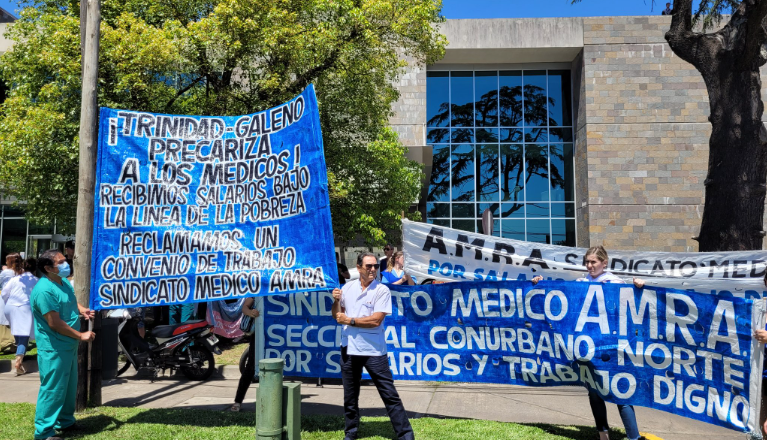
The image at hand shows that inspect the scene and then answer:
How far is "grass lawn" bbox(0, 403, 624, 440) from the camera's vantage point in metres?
5.77

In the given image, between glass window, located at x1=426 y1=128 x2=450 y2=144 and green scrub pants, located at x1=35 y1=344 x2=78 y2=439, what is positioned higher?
glass window, located at x1=426 y1=128 x2=450 y2=144

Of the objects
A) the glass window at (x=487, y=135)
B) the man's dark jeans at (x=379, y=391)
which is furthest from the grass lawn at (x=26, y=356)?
the glass window at (x=487, y=135)

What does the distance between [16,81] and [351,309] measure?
1471 centimetres

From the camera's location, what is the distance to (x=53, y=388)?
5512 mm

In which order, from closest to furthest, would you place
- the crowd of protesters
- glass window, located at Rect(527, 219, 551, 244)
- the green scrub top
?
the crowd of protesters
the green scrub top
glass window, located at Rect(527, 219, 551, 244)

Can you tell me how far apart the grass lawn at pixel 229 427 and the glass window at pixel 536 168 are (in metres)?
23.1

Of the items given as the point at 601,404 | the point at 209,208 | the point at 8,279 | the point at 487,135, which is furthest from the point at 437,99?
the point at 601,404

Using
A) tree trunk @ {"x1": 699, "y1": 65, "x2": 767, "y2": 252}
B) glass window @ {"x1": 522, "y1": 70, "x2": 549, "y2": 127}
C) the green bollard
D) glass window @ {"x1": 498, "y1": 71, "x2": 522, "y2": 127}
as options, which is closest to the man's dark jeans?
the green bollard

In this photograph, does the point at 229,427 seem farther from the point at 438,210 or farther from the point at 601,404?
the point at 438,210

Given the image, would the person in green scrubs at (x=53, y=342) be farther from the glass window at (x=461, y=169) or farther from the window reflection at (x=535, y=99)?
the window reflection at (x=535, y=99)

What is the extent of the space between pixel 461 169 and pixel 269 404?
81.9 feet

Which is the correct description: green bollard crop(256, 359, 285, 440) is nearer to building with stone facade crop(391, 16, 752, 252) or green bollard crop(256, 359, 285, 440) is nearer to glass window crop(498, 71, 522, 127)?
building with stone facade crop(391, 16, 752, 252)

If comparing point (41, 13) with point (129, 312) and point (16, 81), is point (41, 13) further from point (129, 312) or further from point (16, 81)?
point (129, 312)

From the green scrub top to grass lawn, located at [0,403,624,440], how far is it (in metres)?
0.95
